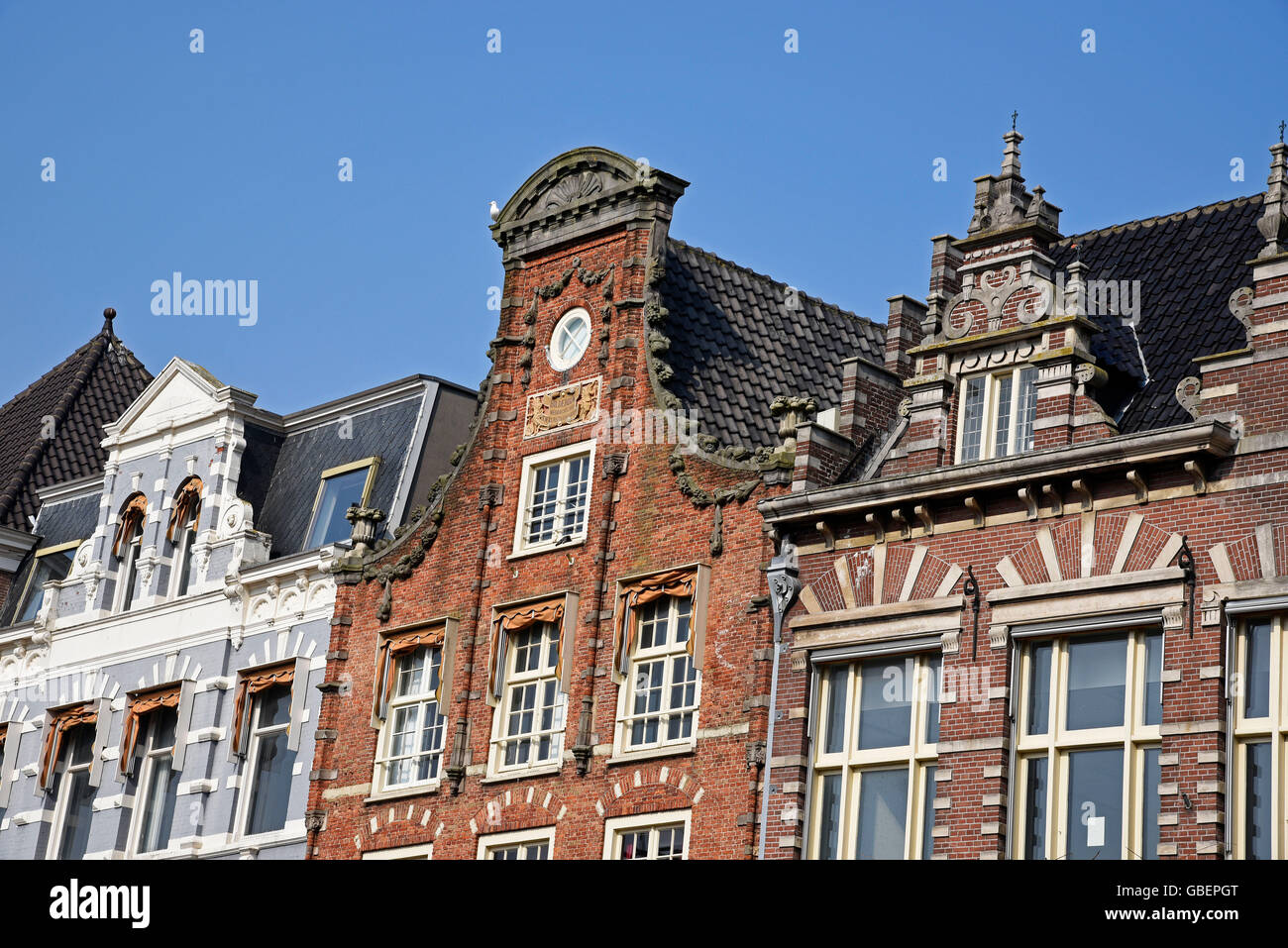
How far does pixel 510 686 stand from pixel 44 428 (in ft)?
62.3

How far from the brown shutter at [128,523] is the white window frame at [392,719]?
9.08 metres

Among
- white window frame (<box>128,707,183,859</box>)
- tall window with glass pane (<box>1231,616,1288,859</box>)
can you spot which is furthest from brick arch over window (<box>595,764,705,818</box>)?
white window frame (<box>128,707,183,859</box>)

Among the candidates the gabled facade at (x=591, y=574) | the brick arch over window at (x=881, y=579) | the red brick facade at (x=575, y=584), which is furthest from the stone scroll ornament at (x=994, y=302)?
the red brick facade at (x=575, y=584)

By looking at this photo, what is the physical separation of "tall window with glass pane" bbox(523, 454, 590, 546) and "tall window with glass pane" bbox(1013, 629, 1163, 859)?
824 centimetres

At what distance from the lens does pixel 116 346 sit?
50875 millimetres

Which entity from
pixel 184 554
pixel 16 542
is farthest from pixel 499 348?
pixel 16 542

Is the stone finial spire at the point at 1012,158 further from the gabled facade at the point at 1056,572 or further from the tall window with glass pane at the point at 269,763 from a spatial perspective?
the tall window with glass pane at the point at 269,763

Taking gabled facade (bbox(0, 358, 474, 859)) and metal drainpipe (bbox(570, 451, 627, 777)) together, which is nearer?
metal drainpipe (bbox(570, 451, 627, 777))

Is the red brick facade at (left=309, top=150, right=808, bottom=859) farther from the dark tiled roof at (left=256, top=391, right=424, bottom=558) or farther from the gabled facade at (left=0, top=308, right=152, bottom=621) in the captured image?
the gabled facade at (left=0, top=308, right=152, bottom=621)

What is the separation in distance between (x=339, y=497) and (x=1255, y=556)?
17741 millimetres

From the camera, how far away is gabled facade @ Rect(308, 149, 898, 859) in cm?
3062

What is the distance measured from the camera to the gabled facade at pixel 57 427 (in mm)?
46500
